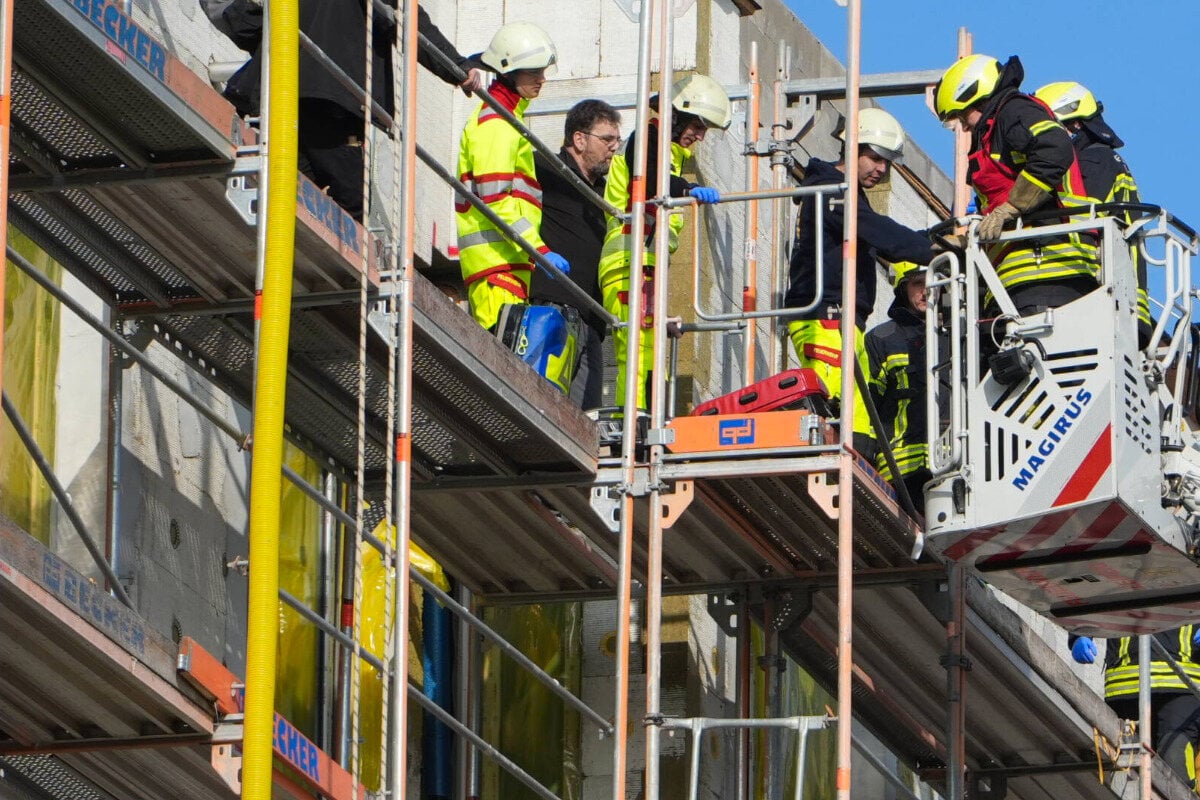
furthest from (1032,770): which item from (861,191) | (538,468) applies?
(538,468)

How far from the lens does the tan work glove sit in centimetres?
1323

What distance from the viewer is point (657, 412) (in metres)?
12.9

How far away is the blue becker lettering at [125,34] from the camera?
9.78 meters

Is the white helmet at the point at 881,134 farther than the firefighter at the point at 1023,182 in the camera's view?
Yes

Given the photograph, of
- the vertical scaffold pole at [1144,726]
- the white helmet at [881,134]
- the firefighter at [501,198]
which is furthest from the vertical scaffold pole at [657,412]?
the vertical scaffold pole at [1144,726]

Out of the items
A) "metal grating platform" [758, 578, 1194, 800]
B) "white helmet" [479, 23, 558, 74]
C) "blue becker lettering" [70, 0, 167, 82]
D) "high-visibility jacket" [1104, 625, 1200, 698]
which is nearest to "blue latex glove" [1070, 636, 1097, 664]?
"high-visibility jacket" [1104, 625, 1200, 698]

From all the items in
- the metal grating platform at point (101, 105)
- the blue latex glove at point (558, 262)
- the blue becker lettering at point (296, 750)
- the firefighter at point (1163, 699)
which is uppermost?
the blue latex glove at point (558, 262)

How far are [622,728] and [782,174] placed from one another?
4.78m

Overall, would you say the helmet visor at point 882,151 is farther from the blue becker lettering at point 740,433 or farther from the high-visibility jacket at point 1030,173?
the blue becker lettering at point 740,433

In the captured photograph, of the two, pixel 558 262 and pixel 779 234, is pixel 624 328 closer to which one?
pixel 558 262

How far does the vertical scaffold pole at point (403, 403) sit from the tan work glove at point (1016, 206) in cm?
299

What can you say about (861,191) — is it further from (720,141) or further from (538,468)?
(538,468)

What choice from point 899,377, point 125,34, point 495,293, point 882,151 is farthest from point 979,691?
point 125,34

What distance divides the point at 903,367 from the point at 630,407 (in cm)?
313
